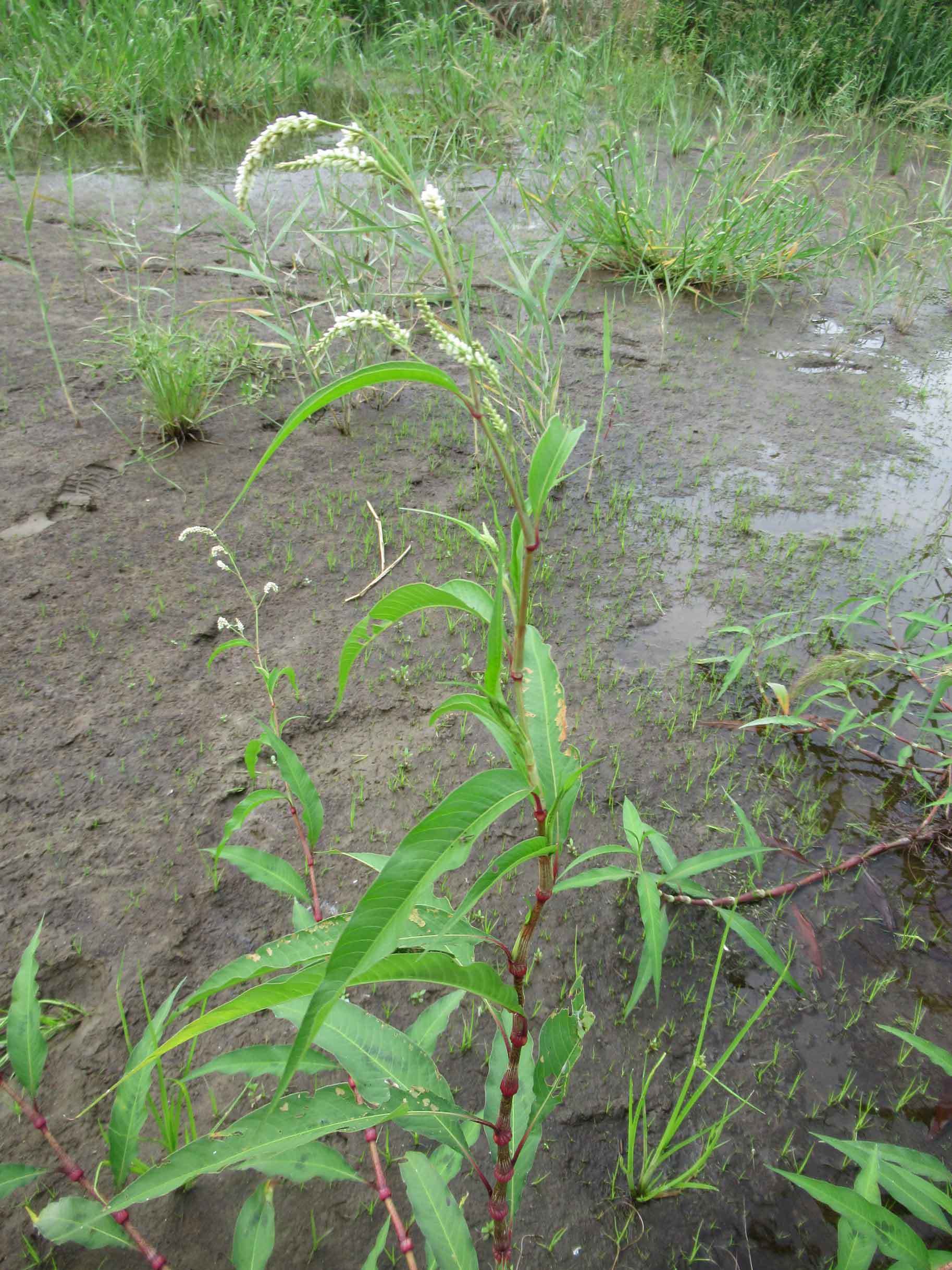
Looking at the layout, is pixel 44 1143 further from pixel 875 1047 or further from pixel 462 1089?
pixel 875 1047

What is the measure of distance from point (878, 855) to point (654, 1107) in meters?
0.75

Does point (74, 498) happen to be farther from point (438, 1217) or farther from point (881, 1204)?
point (881, 1204)

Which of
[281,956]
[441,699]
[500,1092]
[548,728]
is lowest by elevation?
[441,699]

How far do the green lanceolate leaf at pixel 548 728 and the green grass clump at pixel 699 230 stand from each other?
9.56 ft

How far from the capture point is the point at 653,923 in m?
1.34

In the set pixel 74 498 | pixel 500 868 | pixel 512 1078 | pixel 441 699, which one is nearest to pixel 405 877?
pixel 500 868

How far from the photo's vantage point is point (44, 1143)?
1.28 meters

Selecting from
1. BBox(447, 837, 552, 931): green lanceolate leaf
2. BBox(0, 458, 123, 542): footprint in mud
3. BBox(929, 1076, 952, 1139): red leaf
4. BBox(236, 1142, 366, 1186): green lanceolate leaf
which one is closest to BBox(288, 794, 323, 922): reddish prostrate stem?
BBox(236, 1142, 366, 1186): green lanceolate leaf

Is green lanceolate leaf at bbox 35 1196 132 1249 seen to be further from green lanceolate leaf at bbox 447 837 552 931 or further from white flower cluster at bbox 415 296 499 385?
white flower cluster at bbox 415 296 499 385

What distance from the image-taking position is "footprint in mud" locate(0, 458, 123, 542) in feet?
8.04

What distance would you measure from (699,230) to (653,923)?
3.58m

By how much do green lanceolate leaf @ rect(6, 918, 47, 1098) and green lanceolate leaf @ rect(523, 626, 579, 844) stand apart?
761 mm

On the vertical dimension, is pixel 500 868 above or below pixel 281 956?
above

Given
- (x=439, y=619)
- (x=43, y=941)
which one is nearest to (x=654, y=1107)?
(x=43, y=941)
